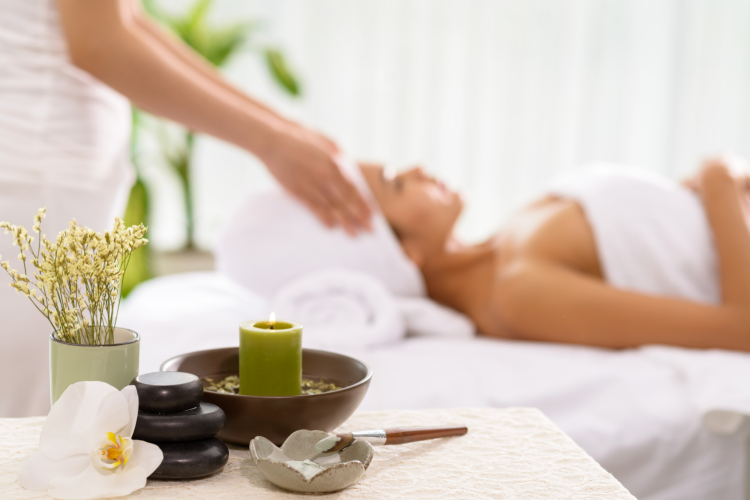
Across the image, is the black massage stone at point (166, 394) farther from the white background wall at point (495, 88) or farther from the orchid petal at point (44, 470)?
the white background wall at point (495, 88)

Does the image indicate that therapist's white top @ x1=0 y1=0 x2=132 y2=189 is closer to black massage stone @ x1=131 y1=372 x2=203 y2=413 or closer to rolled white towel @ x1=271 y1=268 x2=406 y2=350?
rolled white towel @ x1=271 y1=268 x2=406 y2=350

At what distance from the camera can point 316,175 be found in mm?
1479

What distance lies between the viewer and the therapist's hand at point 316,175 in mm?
1419

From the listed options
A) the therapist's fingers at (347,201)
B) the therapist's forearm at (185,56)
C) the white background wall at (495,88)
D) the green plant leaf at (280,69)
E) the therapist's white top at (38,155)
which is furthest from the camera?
the white background wall at (495,88)

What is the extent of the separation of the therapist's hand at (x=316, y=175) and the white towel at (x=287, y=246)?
31 millimetres

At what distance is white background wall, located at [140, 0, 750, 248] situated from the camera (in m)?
3.02

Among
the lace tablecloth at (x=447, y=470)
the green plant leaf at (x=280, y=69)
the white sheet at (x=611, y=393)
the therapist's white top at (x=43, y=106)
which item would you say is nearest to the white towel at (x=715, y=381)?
the white sheet at (x=611, y=393)

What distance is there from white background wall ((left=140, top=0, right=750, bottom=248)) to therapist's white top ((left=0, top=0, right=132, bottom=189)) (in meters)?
1.85

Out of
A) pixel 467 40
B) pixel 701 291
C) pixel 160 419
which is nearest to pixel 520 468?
pixel 160 419

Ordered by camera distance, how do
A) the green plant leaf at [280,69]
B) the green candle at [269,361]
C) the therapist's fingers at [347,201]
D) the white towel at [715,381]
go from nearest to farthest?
the green candle at [269,361] → the white towel at [715,381] → the therapist's fingers at [347,201] → the green plant leaf at [280,69]

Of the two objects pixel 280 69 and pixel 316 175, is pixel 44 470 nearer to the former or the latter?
pixel 316 175

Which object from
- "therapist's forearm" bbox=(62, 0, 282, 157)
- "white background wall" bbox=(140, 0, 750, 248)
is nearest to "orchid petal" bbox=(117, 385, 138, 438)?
"therapist's forearm" bbox=(62, 0, 282, 157)

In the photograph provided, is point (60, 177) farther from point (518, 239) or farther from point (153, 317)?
point (518, 239)

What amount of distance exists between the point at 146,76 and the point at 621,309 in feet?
3.31
